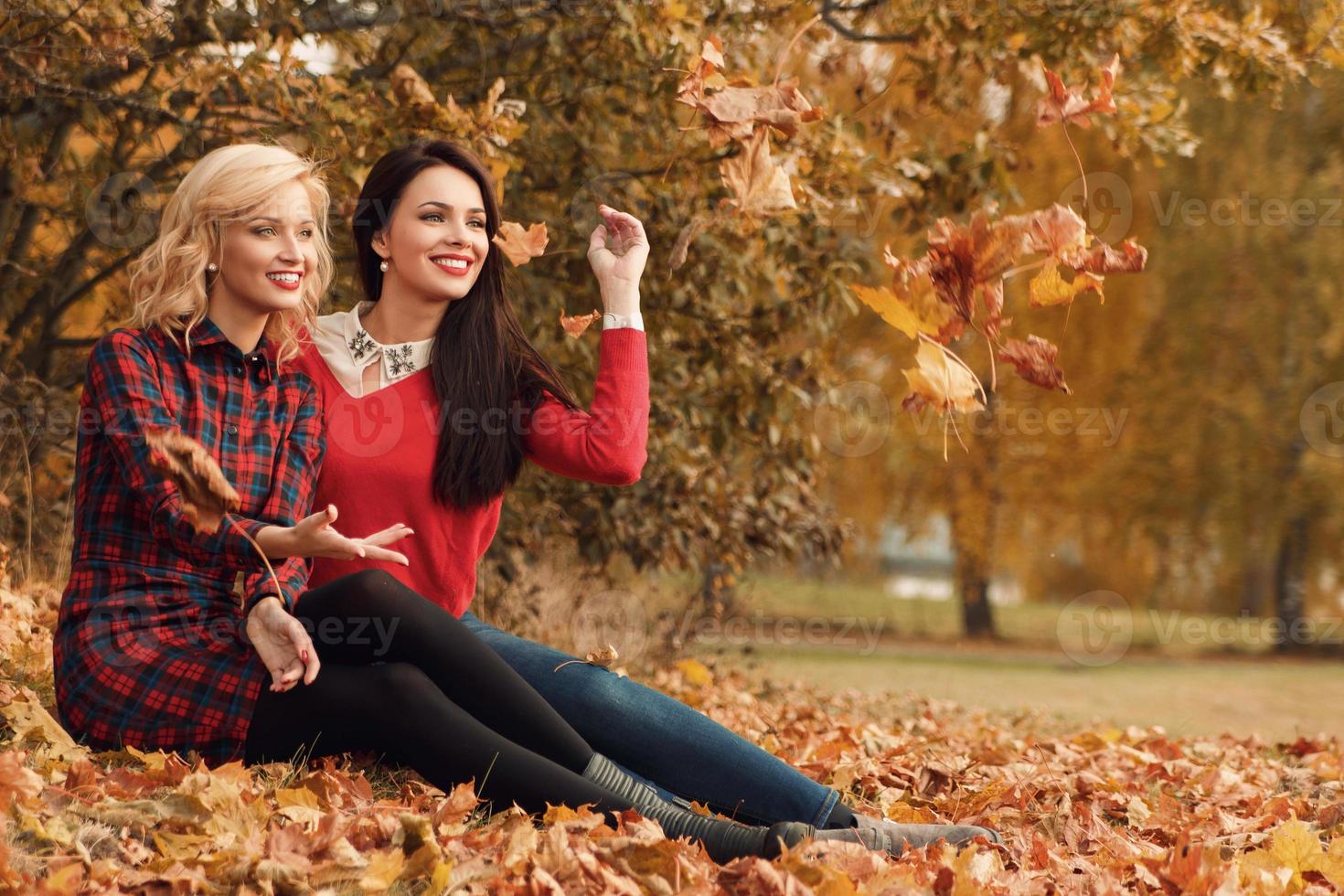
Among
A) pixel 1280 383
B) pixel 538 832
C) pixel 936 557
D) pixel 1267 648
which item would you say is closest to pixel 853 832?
pixel 538 832

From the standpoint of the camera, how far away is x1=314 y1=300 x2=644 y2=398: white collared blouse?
301cm

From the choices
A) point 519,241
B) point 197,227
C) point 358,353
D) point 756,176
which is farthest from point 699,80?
point 197,227

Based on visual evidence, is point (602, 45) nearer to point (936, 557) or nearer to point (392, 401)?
point (392, 401)

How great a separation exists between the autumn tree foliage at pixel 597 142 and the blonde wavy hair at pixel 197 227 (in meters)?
1.13

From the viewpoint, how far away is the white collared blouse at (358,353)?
3.01 m

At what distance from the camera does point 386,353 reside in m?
3.03

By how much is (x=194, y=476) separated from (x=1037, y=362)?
1693 millimetres

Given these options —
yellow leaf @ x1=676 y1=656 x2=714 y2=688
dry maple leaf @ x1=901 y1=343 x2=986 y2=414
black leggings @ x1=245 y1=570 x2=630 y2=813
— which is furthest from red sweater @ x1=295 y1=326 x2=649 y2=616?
yellow leaf @ x1=676 y1=656 x2=714 y2=688

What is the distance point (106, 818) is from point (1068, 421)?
556 inches

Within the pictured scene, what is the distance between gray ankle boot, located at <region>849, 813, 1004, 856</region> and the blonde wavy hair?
1665mm

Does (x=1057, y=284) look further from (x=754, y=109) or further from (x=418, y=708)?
(x=418, y=708)

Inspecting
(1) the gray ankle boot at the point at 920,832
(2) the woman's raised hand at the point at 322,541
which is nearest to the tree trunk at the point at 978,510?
(1) the gray ankle boot at the point at 920,832

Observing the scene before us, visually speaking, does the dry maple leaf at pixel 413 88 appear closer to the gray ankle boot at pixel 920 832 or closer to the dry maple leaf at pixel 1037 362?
the dry maple leaf at pixel 1037 362

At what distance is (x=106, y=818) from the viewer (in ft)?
7.16
